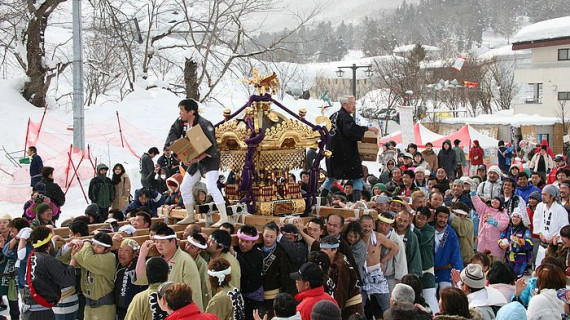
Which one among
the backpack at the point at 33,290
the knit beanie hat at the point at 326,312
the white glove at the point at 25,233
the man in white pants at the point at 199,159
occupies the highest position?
the man in white pants at the point at 199,159

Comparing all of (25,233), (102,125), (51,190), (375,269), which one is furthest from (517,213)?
(102,125)

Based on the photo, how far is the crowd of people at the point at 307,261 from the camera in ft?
19.9

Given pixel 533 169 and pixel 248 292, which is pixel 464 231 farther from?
pixel 533 169

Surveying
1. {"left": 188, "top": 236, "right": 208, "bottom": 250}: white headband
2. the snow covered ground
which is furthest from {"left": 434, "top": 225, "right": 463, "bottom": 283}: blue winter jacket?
the snow covered ground

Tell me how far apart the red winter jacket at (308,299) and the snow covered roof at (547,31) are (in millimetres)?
39952

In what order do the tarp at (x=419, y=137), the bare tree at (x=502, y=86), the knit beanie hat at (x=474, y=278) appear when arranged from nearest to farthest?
the knit beanie hat at (x=474, y=278) → the tarp at (x=419, y=137) → the bare tree at (x=502, y=86)

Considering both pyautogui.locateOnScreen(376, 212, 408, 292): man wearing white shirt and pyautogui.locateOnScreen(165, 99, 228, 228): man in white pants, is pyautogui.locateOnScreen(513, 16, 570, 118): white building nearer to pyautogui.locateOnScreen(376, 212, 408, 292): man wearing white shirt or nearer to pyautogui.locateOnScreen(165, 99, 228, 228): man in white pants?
pyautogui.locateOnScreen(376, 212, 408, 292): man wearing white shirt

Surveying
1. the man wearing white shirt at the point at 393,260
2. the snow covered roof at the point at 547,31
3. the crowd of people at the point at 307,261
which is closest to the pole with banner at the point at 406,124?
the crowd of people at the point at 307,261

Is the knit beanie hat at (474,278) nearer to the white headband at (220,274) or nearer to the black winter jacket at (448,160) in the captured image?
the white headband at (220,274)

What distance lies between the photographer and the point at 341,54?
15575 centimetres

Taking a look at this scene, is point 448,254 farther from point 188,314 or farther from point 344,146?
point 188,314

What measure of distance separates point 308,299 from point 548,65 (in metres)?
41.0

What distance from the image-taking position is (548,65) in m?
43.3

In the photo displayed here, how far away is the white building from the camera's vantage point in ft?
139
